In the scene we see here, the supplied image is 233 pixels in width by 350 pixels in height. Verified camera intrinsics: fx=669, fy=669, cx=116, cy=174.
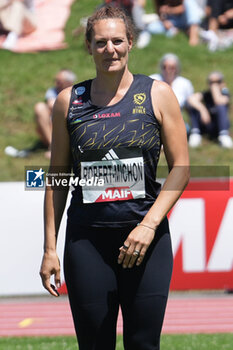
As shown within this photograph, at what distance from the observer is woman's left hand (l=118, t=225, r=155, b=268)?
9.29 feet

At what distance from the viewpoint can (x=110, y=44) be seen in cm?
289

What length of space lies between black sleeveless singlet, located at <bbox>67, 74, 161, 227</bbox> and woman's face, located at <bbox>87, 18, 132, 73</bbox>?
0.48 feet

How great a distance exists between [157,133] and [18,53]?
394 inches

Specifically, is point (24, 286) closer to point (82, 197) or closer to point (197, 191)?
point (197, 191)

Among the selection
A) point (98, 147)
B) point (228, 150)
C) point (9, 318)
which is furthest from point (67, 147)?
point (228, 150)

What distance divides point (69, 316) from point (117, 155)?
381 cm

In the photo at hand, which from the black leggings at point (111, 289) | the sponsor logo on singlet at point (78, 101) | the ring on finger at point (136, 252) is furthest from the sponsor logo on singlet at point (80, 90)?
the ring on finger at point (136, 252)

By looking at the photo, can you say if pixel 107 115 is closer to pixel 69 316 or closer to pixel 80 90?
pixel 80 90

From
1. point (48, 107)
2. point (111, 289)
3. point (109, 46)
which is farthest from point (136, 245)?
point (48, 107)

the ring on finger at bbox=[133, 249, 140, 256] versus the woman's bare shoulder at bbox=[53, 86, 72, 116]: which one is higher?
the woman's bare shoulder at bbox=[53, 86, 72, 116]

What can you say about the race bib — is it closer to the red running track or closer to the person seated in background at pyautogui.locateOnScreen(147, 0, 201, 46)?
the red running track

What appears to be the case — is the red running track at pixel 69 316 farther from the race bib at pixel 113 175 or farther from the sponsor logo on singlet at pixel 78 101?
the sponsor logo on singlet at pixel 78 101

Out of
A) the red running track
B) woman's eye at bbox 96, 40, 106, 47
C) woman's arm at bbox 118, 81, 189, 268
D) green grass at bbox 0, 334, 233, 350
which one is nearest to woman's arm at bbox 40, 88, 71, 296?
woman's eye at bbox 96, 40, 106, 47

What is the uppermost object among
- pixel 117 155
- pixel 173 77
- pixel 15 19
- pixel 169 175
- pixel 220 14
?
pixel 117 155
